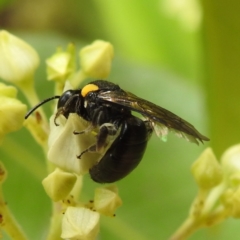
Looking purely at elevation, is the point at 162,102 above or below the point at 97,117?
below

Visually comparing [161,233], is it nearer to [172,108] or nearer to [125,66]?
[172,108]

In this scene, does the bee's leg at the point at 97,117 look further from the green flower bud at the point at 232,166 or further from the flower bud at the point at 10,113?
the green flower bud at the point at 232,166

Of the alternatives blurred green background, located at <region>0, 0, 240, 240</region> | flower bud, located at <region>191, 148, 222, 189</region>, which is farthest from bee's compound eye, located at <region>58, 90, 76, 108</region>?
blurred green background, located at <region>0, 0, 240, 240</region>

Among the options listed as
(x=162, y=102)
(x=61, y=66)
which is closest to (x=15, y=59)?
(x=61, y=66)

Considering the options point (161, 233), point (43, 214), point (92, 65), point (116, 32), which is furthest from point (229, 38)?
point (116, 32)

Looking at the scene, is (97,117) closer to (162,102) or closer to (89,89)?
(89,89)

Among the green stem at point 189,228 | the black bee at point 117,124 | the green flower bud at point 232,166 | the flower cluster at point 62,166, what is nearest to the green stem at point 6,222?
the flower cluster at point 62,166
